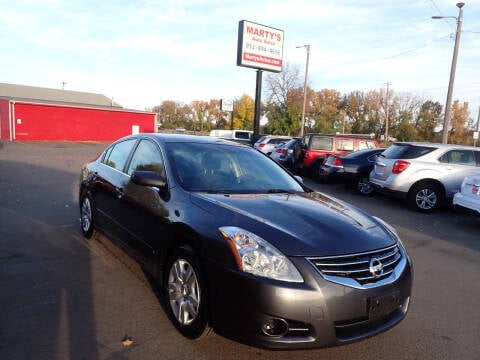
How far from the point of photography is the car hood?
2650mm

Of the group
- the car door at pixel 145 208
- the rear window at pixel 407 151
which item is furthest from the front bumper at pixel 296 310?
the rear window at pixel 407 151

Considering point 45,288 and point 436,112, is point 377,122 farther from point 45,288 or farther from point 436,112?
point 45,288

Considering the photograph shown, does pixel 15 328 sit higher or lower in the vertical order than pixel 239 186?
lower

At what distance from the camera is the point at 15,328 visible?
9.98ft

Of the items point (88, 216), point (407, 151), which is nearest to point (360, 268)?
point (88, 216)

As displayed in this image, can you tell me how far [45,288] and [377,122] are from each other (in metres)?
74.2

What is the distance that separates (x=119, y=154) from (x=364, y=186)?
27.5 feet

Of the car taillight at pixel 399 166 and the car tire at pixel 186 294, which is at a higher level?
the car taillight at pixel 399 166

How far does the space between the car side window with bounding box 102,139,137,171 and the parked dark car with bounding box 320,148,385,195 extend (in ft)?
26.0

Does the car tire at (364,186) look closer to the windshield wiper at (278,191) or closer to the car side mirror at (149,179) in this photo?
the windshield wiper at (278,191)

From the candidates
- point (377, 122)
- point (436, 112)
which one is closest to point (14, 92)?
point (377, 122)

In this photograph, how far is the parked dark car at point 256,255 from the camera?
248cm

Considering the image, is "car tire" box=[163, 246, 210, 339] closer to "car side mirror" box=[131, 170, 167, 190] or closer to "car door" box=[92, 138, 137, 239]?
"car side mirror" box=[131, 170, 167, 190]

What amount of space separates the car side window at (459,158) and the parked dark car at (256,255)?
6524 mm
